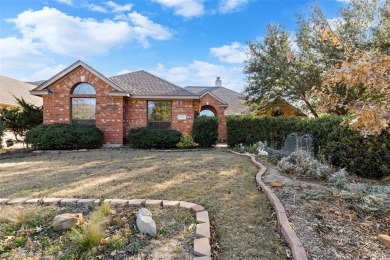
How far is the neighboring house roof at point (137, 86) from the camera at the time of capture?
12883mm

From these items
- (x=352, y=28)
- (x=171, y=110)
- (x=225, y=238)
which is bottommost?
(x=225, y=238)

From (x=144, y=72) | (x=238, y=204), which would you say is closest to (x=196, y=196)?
(x=238, y=204)

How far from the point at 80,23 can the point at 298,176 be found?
11.6 metres

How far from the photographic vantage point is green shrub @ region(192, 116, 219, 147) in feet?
42.3

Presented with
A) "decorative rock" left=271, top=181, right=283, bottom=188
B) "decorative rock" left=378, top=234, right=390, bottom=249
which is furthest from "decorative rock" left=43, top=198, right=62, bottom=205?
"decorative rock" left=378, top=234, right=390, bottom=249

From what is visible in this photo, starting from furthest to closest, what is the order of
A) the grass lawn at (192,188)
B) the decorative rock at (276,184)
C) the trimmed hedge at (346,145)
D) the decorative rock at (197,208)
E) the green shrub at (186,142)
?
the green shrub at (186,142) < the trimmed hedge at (346,145) < the decorative rock at (276,184) < the decorative rock at (197,208) < the grass lawn at (192,188)

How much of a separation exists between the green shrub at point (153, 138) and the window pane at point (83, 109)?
263 centimetres

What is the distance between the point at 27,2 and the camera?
31.4 ft

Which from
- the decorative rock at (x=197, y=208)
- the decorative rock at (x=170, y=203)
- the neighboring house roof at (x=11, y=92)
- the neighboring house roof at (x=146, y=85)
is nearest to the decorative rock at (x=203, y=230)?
the decorative rock at (x=197, y=208)

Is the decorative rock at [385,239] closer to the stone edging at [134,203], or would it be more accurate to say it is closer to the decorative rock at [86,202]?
the stone edging at [134,203]

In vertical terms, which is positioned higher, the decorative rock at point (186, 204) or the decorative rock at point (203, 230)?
the decorative rock at point (186, 204)

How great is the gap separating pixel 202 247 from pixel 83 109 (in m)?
12.9

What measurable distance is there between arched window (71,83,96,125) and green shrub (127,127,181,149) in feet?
8.63

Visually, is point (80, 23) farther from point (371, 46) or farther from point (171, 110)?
point (371, 46)
